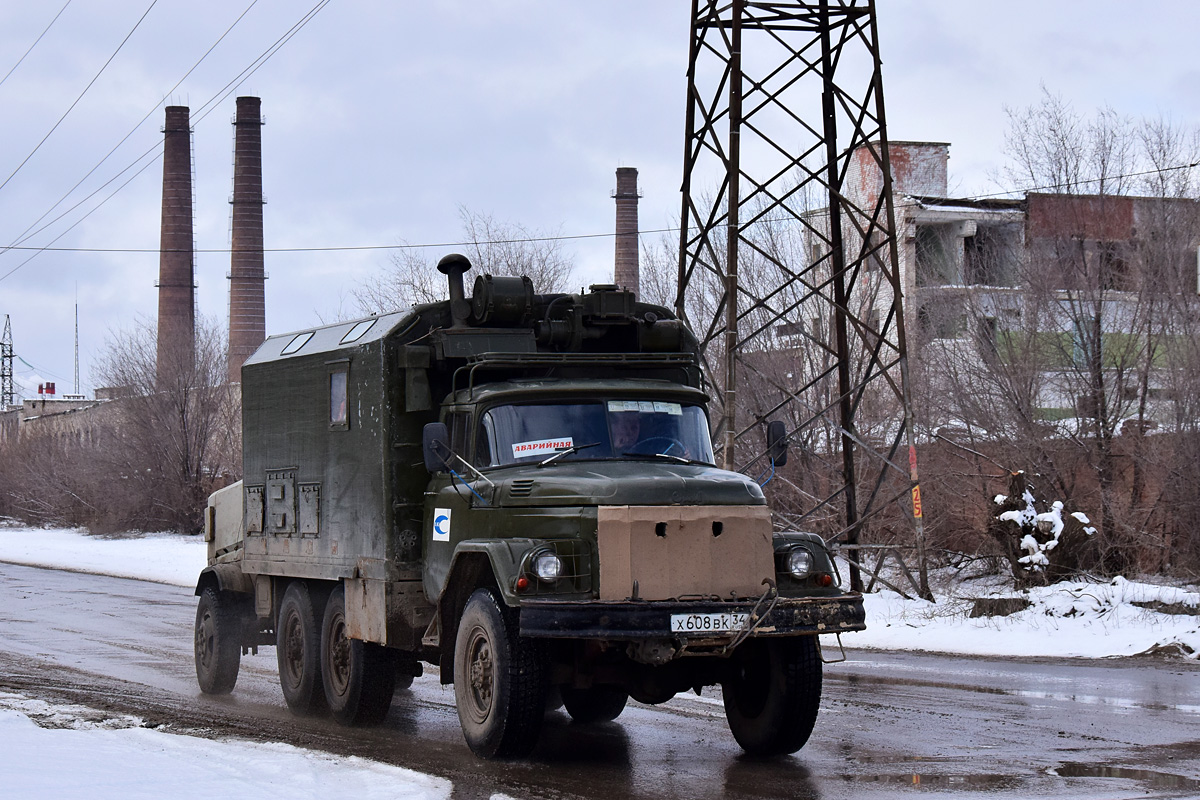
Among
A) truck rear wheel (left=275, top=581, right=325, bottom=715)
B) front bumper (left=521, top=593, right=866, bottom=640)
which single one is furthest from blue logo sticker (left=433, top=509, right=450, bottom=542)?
truck rear wheel (left=275, top=581, right=325, bottom=715)

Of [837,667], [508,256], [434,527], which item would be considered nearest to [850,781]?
[434,527]

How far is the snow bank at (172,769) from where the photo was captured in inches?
305

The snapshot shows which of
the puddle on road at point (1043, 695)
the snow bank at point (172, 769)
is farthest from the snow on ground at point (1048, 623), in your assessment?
the snow bank at point (172, 769)

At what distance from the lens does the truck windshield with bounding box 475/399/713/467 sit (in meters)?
10.1

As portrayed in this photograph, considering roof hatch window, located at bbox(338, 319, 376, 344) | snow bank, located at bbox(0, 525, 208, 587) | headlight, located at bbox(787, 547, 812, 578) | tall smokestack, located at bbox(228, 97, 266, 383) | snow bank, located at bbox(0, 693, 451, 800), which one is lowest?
snow bank, located at bbox(0, 525, 208, 587)

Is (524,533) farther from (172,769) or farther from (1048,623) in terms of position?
(1048,623)

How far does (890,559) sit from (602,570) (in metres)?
17.9

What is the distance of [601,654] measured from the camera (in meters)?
9.59

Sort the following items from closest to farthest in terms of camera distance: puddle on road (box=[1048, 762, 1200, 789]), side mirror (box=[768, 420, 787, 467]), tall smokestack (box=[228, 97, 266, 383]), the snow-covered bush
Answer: puddle on road (box=[1048, 762, 1200, 789])
side mirror (box=[768, 420, 787, 467])
the snow-covered bush
tall smokestack (box=[228, 97, 266, 383])

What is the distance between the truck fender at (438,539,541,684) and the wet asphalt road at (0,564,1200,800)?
2.51ft

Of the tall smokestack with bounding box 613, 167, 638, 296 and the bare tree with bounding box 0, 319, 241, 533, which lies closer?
the bare tree with bounding box 0, 319, 241, 533

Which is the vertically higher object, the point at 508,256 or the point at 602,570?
the point at 508,256

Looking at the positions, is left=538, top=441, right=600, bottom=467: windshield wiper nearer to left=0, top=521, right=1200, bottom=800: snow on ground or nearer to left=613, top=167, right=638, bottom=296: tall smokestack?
left=0, top=521, right=1200, bottom=800: snow on ground

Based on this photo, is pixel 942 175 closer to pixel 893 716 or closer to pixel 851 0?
pixel 851 0
